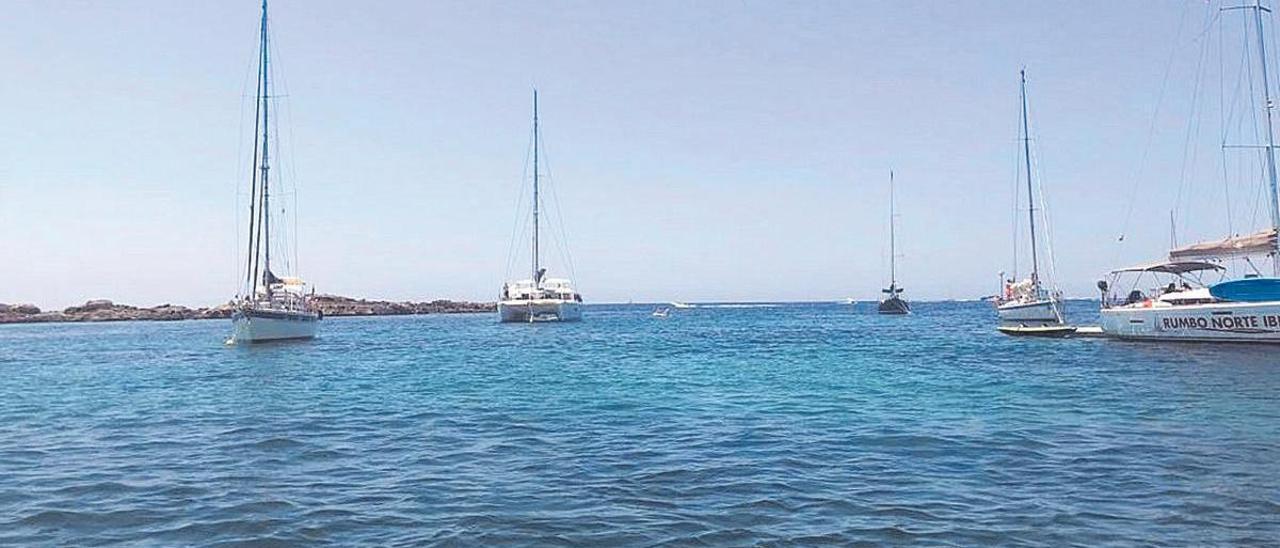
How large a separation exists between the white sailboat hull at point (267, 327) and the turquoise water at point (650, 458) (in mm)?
18359

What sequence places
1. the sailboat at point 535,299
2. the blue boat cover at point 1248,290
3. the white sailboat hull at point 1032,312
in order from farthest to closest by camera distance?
the sailboat at point 535,299
the white sailboat hull at point 1032,312
the blue boat cover at point 1248,290

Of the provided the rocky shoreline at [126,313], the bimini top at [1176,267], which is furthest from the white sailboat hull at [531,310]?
the bimini top at [1176,267]

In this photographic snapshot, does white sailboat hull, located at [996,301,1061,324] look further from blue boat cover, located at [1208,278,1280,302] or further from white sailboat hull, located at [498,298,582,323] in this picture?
white sailboat hull, located at [498,298,582,323]

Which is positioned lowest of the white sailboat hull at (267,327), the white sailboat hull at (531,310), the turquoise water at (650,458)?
the turquoise water at (650,458)

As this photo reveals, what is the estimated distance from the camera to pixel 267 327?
166 feet

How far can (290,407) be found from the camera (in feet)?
71.5

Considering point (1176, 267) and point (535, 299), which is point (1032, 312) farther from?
point (535, 299)

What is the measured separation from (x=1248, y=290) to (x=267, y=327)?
4908cm

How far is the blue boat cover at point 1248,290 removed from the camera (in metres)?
37.2

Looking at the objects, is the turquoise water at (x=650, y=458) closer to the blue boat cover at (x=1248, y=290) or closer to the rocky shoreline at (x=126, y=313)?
the blue boat cover at (x=1248, y=290)

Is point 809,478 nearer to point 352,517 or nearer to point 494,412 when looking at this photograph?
point 352,517

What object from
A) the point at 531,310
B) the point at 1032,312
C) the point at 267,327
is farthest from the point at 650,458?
the point at 531,310

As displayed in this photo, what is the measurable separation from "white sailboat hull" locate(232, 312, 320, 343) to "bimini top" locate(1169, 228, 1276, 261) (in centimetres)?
4896

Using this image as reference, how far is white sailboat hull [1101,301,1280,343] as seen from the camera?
124 feet
